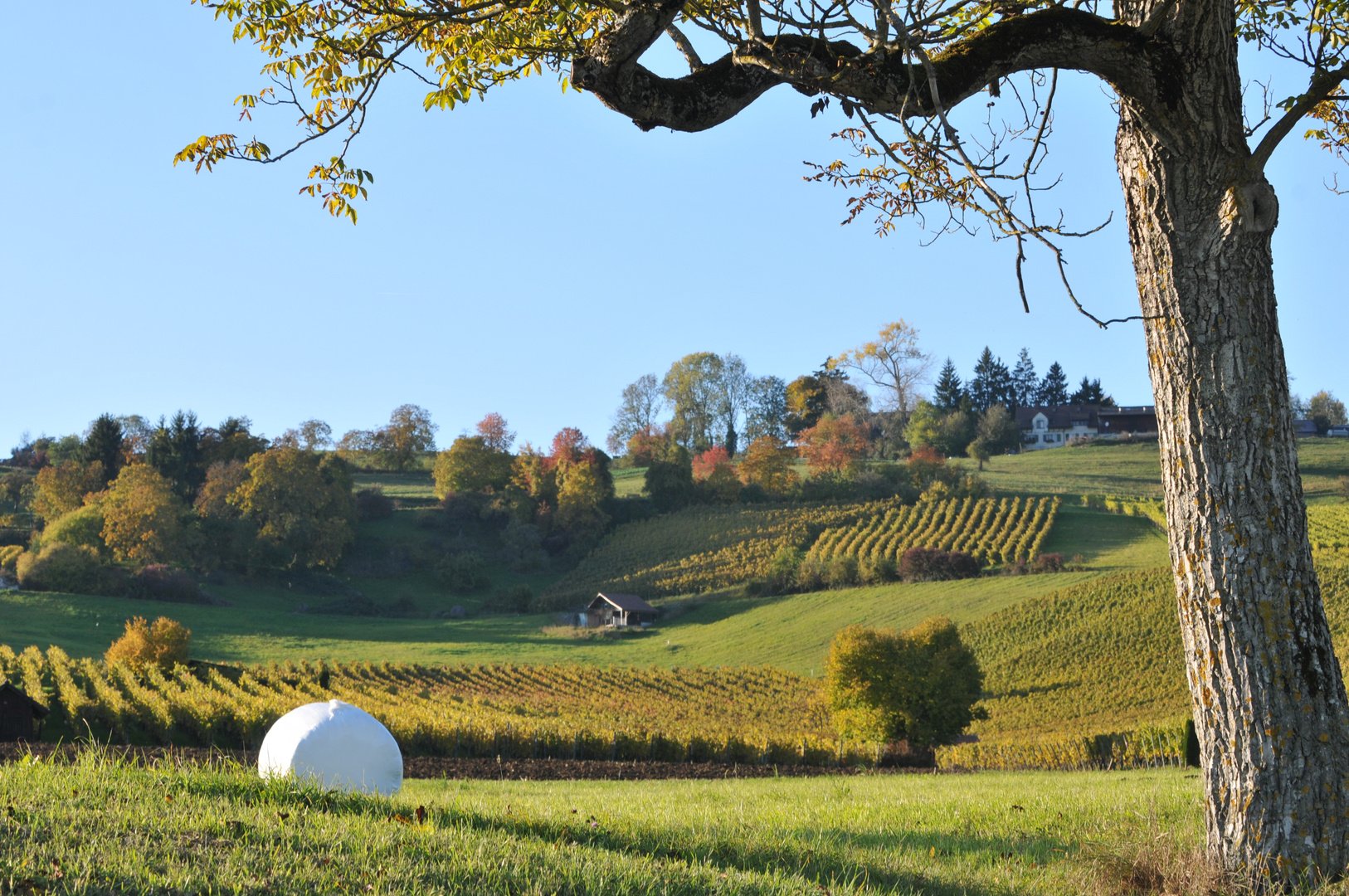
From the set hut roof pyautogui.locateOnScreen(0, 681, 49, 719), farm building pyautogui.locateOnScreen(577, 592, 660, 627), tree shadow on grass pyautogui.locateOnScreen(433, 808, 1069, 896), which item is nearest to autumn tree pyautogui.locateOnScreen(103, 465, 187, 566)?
farm building pyautogui.locateOnScreen(577, 592, 660, 627)

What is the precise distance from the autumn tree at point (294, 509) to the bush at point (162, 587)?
251 inches

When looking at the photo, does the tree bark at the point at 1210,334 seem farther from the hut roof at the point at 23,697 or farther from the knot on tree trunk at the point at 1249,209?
the hut roof at the point at 23,697

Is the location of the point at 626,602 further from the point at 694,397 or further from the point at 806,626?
the point at 694,397

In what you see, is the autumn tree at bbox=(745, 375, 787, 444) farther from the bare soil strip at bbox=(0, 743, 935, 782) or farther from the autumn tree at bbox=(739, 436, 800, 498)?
the bare soil strip at bbox=(0, 743, 935, 782)

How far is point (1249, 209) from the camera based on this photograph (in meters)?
3.87

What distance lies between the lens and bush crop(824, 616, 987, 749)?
2242cm

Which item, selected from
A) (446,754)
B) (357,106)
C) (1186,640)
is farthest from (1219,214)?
(446,754)

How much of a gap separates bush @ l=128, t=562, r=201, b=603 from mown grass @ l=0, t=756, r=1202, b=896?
5316 centimetres

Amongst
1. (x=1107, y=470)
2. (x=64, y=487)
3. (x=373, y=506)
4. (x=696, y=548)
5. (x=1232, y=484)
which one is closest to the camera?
(x=1232, y=484)

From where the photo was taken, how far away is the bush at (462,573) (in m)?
61.2

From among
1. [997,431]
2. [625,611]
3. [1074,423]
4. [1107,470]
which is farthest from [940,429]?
[625,611]

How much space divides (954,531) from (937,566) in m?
8.01

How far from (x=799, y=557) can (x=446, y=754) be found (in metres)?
37.3

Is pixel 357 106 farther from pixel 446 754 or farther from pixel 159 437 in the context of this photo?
pixel 159 437
